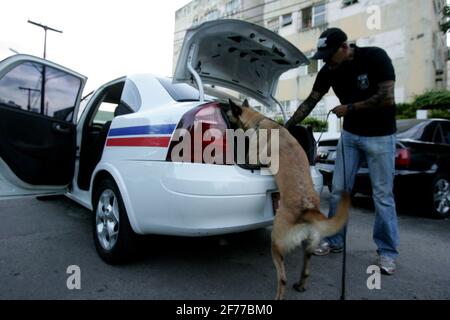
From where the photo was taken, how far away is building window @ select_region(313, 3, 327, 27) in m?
17.8

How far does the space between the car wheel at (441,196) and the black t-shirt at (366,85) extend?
2400 millimetres

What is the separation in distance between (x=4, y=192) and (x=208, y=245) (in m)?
1.94

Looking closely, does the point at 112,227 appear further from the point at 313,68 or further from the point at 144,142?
the point at 313,68

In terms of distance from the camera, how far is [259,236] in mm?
3295

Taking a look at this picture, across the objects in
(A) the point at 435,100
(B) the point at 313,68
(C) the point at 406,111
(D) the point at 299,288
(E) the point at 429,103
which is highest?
(B) the point at 313,68

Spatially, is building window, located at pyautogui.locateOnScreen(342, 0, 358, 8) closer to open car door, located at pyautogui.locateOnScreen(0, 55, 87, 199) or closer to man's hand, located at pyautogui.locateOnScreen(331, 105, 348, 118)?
man's hand, located at pyautogui.locateOnScreen(331, 105, 348, 118)

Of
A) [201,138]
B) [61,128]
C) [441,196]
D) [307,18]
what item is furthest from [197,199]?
[307,18]

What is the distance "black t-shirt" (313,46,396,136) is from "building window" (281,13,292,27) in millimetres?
18987

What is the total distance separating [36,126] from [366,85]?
3054 mm

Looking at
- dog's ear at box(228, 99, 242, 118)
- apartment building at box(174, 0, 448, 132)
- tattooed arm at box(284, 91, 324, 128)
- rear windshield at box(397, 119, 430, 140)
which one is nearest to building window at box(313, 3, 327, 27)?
apartment building at box(174, 0, 448, 132)

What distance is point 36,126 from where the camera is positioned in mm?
2986

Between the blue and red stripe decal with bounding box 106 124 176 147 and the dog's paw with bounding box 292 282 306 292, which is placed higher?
the blue and red stripe decal with bounding box 106 124 176 147

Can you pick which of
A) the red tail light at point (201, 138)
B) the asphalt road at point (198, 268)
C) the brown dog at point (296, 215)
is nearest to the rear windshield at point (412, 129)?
the asphalt road at point (198, 268)

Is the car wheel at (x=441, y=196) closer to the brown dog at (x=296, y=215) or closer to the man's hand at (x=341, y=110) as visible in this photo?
the man's hand at (x=341, y=110)
